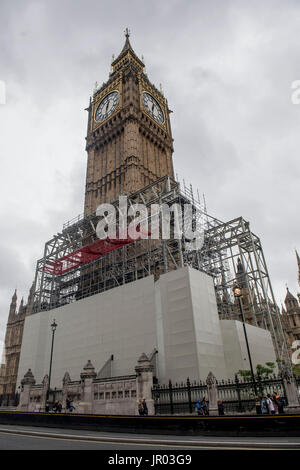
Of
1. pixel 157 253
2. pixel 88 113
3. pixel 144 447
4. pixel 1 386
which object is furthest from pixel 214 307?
pixel 1 386

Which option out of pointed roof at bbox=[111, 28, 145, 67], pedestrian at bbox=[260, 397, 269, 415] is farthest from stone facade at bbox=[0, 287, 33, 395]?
pedestrian at bbox=[260, 397, 269, 415]

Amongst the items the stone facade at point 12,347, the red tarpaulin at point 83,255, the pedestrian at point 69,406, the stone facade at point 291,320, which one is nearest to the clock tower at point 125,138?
the red tarpaulin at point 83,255

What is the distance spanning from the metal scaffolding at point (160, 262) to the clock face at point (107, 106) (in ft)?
73.4

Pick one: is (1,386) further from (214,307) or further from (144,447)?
(144,447)

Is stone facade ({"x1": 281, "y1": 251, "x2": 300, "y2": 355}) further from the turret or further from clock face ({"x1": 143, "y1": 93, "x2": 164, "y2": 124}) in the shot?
the turret

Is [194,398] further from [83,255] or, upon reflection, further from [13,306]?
[13,306]

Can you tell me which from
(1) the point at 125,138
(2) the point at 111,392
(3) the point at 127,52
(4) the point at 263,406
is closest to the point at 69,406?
(2) the point at 111,392

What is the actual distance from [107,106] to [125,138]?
1238 centimetres

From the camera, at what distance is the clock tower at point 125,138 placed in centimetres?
4441

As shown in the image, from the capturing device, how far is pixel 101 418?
13148 mm

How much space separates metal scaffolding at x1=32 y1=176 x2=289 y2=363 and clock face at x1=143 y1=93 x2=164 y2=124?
22598mm

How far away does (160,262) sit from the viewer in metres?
30.3

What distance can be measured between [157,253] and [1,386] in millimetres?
51445
